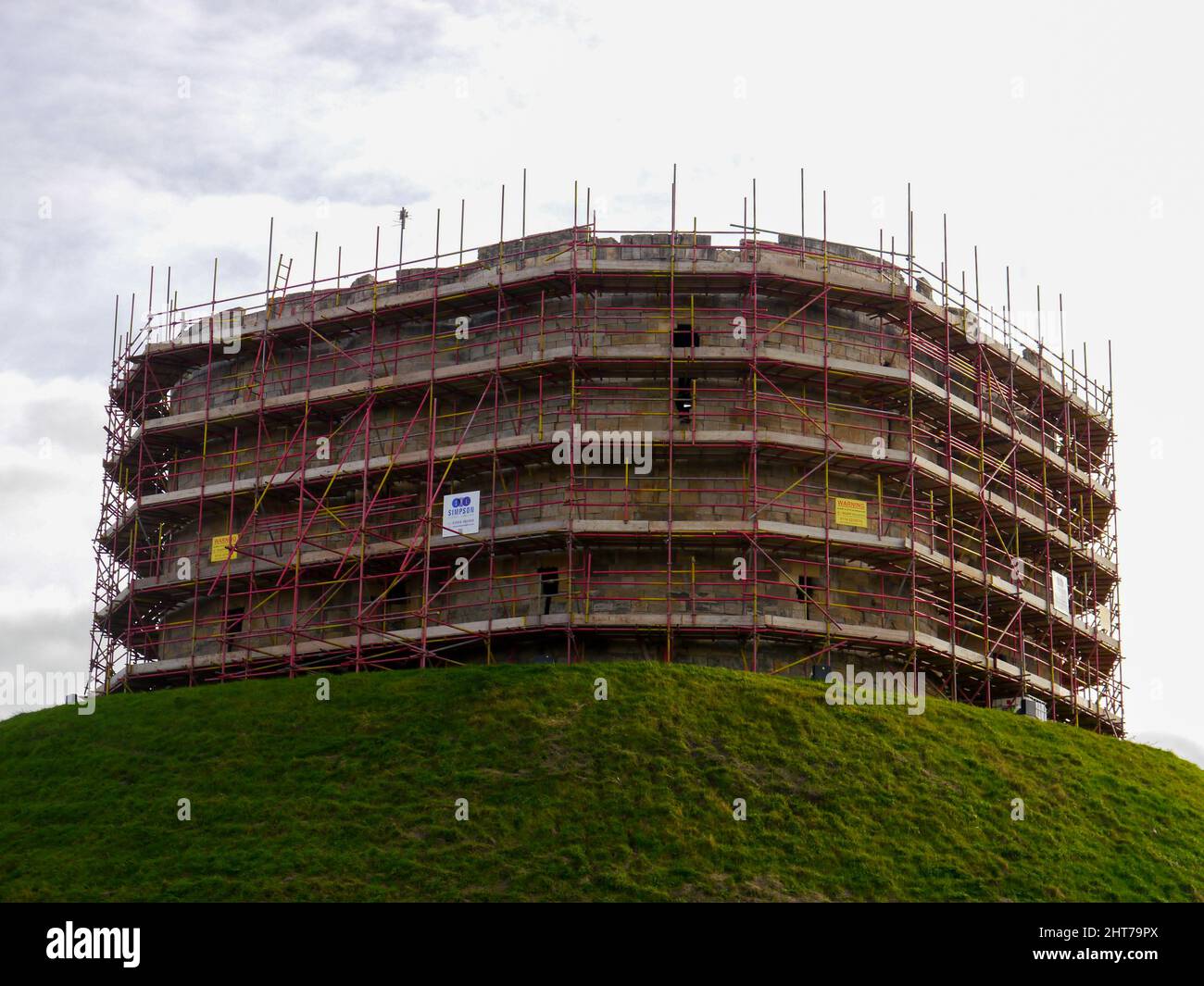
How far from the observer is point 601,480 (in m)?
49.5

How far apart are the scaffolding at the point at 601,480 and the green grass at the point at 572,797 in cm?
439

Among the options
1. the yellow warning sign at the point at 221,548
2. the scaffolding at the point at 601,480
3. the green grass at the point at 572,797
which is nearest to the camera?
the green grass at the point at 572,797

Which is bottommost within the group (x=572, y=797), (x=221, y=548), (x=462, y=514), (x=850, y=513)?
(x=572, y=797)

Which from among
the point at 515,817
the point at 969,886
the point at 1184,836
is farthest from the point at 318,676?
the point at 1184,836

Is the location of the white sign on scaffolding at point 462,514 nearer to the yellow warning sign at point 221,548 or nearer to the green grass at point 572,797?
the green grass at point 572,797

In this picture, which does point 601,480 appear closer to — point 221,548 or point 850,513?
point 850,513

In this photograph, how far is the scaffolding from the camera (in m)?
48.4

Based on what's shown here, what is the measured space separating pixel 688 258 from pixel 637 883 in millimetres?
21370

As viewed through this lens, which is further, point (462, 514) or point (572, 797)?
point (462, 514)

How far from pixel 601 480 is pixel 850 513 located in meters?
6.96

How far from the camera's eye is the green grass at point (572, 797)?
3612cm

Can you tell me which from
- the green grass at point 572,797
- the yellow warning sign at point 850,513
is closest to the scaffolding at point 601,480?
the yellow warning sign at point 850,513

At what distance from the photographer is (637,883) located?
35344 mm

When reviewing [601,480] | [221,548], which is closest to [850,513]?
[601,480]
